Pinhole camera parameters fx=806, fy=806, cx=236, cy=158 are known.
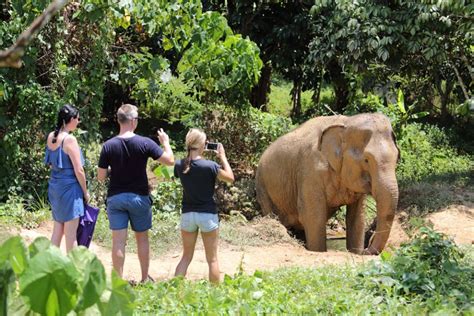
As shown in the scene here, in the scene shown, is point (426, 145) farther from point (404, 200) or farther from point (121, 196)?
point (121, 196)

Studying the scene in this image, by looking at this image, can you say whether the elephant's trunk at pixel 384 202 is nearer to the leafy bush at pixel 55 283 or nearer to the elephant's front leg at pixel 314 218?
the elephant's front leg at pixel 314 218

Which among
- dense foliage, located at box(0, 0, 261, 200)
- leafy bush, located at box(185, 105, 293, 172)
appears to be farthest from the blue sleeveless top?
leafy bush, located at box(185, 105, 293, 172)

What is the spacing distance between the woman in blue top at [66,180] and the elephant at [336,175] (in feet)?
13.9

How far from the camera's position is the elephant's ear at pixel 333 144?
431 inches

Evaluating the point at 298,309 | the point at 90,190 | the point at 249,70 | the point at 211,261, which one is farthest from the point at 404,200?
the point at 298,309

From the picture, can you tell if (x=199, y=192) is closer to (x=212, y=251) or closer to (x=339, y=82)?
(x=212, y=251)

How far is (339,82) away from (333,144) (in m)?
9.02

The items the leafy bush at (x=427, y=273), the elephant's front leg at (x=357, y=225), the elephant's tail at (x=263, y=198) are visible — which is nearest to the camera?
the leafy bush at (x=427, y=273)

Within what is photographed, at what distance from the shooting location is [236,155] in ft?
49.4

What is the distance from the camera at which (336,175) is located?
36.4 ft

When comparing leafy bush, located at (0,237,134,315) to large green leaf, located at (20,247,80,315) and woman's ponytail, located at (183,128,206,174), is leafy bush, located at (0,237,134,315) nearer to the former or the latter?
large green leaf, located at (20,247,80,315)

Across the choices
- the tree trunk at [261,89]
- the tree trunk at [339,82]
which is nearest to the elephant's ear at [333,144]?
the tree trunk at [339,82]

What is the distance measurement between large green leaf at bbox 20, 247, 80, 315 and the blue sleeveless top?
3841 millimetres

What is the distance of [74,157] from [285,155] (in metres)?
5.19
